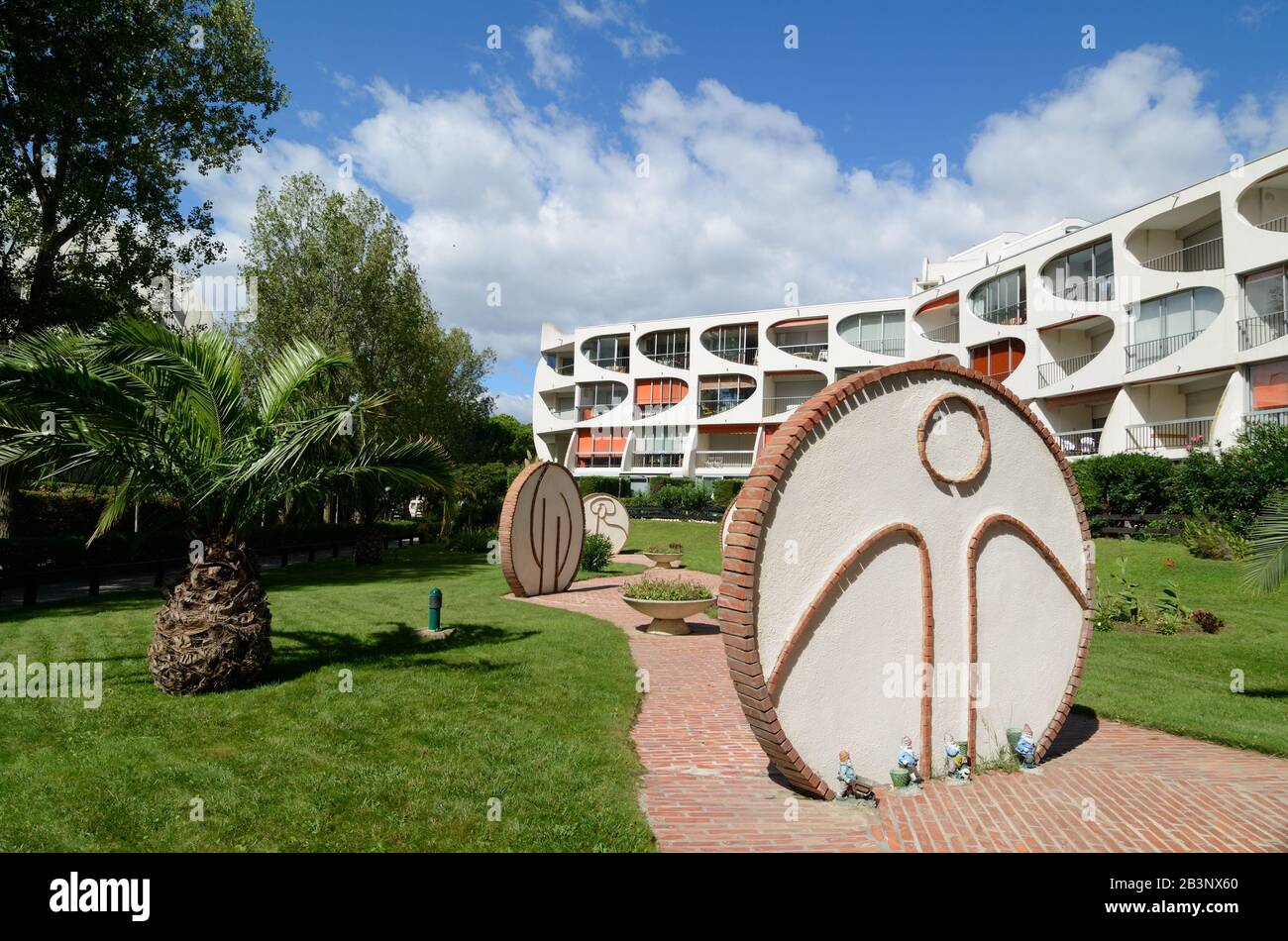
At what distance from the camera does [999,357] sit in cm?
3716

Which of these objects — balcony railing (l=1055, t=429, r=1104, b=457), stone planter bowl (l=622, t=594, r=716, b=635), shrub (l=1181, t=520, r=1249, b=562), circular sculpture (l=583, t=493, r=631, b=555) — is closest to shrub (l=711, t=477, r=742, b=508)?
balcony railing (l=1055, t=429, r=1104, b=457)

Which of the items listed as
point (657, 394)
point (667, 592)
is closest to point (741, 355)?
point (657, 394)

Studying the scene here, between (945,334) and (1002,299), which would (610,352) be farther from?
(1002,299)

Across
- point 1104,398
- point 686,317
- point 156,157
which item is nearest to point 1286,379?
point 1104,398

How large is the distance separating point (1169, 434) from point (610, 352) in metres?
41.9

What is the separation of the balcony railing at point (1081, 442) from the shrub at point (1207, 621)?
19.6 metres

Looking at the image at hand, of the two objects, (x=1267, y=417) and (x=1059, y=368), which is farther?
(x=1059, y=368)

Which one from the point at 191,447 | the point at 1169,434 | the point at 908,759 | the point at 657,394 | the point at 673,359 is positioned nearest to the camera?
the point at 908,759

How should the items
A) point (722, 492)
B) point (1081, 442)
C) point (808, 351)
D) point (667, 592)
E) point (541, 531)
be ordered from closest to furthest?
point (667, 592)
point (541, 531)
point (1081, 442)
point (722, 492)
point (808, 351)

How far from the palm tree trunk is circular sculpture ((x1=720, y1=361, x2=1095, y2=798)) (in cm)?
594

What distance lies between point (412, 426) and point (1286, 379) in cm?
3096
